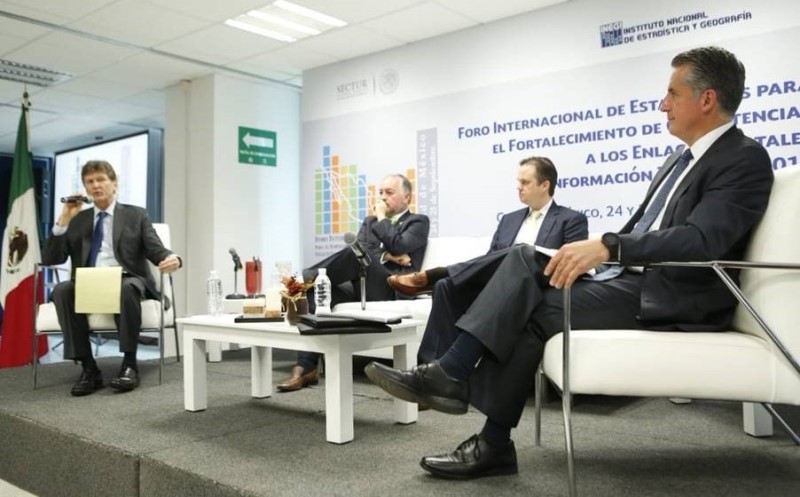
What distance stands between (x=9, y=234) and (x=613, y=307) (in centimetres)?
503

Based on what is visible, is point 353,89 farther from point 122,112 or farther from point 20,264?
point 122,112

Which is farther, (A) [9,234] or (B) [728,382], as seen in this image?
(A) [9,234]

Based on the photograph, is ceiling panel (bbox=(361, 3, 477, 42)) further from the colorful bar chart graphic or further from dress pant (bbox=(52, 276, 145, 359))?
dress pant (bbox=(52, 276, 145, 359))

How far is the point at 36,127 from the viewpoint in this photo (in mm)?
7918

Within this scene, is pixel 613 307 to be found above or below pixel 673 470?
above

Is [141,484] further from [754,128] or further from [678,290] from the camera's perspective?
[754,128]

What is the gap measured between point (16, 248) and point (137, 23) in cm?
207

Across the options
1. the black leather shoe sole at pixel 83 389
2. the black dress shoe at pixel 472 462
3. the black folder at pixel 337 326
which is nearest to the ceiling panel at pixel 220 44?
the black leather shoe sole at pixel 83 389

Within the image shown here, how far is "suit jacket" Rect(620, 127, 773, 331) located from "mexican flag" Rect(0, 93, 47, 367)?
446cm

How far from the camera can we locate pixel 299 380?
310cm

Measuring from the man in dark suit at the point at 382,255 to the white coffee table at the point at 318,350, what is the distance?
0.54 meters

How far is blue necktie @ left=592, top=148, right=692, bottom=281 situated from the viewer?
1.89 m

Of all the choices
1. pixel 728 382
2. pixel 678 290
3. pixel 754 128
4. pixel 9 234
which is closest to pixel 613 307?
pixel 678 290

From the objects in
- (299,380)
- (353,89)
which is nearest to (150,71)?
(353,89)
